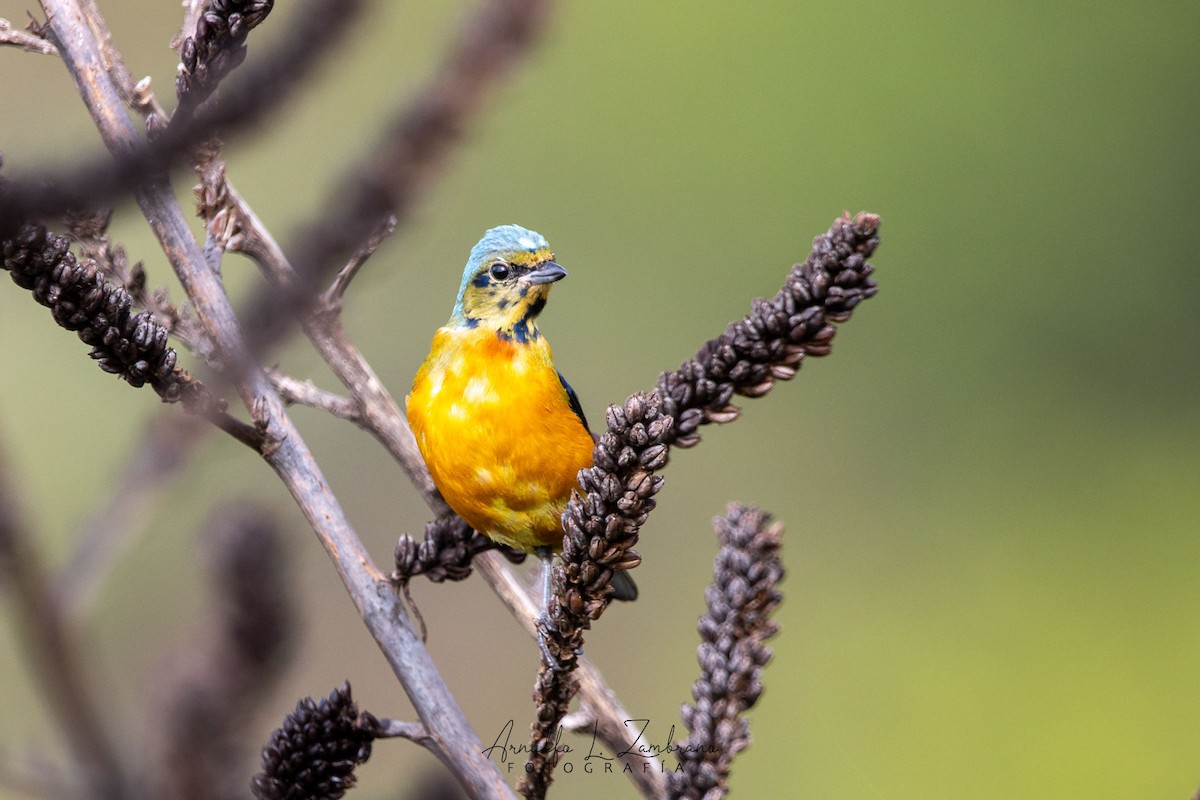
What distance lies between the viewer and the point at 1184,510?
629 centimetres

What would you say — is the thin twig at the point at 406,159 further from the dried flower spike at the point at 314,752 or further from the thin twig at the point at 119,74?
the thin twig at the point at 119,74

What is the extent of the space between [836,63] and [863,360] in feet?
5.62

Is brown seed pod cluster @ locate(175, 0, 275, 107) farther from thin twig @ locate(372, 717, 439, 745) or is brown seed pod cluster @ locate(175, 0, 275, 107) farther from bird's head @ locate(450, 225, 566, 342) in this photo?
bird's head @ locate(450, 225, 566, 342)

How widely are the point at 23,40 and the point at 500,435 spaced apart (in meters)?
1.24

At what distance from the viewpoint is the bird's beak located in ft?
9.04

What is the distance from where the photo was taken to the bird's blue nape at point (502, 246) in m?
2.79

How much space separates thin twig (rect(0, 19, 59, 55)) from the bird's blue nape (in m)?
1.26

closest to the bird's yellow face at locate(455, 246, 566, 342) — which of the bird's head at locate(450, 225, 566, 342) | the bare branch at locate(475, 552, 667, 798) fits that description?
the bird's head at locate(450, 225, 566, 342)

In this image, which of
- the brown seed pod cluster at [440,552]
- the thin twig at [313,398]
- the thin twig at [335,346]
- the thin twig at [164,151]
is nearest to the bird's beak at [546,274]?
the thin twig at [335,346]

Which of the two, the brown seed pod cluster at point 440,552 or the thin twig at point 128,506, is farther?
the brown seed pod cluster at point 440,552

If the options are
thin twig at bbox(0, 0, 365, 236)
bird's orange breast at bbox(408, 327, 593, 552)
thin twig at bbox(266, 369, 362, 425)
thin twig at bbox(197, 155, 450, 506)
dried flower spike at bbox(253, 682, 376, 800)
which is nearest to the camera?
thin twig at bbox(0, 0, 365, 236)

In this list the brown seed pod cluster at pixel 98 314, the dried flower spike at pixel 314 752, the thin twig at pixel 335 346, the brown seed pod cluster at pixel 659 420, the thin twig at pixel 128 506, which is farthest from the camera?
the thin twig at pixel 335 346

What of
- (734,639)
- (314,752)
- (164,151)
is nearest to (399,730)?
(314,752)

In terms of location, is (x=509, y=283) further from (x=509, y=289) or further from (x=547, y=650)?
(x=547, y=650)
